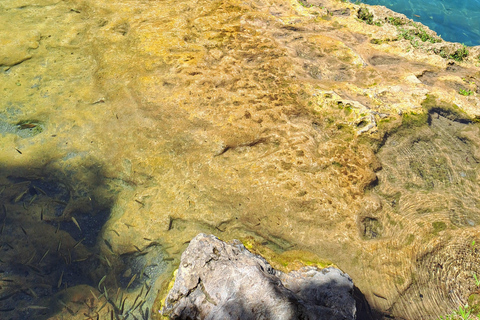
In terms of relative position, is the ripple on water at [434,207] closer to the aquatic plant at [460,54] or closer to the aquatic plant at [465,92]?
the aquatic plant at [465,92]

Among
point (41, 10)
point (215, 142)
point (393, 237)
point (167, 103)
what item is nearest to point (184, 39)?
point (167, 103)

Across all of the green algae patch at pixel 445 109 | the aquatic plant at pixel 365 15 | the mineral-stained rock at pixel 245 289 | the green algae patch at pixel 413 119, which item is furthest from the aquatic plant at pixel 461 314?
the aquatic plant at pixel 365 15

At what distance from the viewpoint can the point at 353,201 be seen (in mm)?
3420

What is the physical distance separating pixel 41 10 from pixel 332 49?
4.54 m

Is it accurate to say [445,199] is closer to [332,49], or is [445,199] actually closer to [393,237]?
[393,237]

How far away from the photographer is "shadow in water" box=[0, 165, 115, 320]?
113 inches

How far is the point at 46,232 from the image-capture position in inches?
124

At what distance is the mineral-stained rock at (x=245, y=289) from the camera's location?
2186 mm

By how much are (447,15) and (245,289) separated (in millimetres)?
11107

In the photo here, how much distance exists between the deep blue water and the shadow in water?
9.95 metres

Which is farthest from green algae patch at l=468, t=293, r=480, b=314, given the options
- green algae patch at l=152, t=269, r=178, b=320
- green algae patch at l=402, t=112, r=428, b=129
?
green algae patch at l=152, t=269, r=178, b=320

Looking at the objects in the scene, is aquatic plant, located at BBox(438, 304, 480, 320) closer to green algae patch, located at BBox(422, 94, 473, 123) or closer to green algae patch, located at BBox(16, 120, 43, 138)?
green algae patch, located at BBox(422, 94, 473, 123)

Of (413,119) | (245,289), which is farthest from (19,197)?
(413,119)

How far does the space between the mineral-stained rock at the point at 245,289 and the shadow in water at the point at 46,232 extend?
41.4 inches
